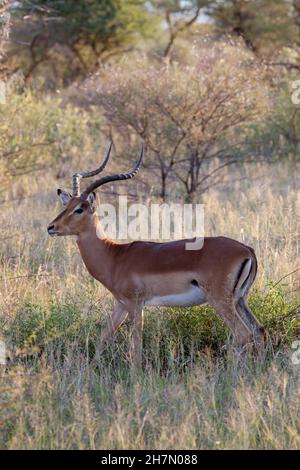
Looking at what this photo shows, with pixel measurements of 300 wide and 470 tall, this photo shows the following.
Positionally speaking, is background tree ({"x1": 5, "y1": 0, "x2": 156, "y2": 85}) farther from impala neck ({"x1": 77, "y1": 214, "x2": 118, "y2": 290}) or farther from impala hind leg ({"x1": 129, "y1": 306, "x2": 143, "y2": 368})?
impala hind leg ({"x1": 129, "y1": 306, "x2": 143, "y2": 368})

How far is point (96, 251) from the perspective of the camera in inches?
220

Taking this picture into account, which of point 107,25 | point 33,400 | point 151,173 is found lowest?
point 33,400

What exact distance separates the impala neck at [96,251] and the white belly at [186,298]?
1.76 ft

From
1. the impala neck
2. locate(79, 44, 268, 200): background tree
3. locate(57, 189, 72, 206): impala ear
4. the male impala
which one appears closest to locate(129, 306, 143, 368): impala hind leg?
the male impala

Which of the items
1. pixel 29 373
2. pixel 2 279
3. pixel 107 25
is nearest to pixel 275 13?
pixel 107 25

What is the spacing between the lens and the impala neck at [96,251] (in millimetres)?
5492

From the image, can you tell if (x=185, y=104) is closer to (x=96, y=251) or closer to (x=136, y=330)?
(x=96, y=251)

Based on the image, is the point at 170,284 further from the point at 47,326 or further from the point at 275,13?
the point at 275,13

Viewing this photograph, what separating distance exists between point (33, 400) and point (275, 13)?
1753cm

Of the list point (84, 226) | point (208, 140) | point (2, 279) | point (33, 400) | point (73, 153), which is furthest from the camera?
point (73, 153)

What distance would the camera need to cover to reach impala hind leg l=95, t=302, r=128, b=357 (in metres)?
5.20

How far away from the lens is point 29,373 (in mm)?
4363

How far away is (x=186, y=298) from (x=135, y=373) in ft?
2.01

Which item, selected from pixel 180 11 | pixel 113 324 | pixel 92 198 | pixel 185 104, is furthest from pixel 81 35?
pixel 113 324
